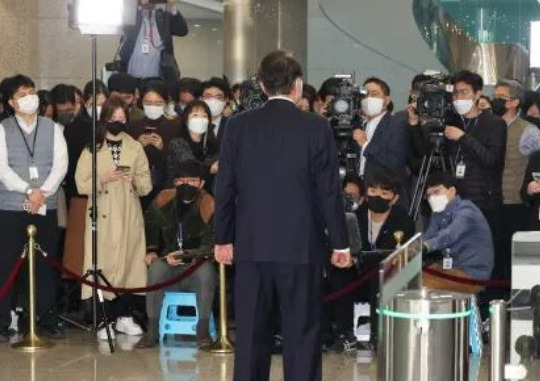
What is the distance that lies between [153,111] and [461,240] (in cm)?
297

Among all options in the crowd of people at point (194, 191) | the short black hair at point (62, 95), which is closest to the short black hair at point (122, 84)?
the short black hair at point (62, 95)

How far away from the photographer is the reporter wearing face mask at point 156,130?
1190 cm

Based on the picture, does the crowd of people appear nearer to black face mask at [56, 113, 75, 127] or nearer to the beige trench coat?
the beige trench coat

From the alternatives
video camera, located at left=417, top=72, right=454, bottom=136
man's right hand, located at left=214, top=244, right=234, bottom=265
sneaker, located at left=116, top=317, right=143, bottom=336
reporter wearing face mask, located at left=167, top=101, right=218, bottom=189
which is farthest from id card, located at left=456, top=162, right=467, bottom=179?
man's right hand, located at left=214, top=244, right=234, bottom=265

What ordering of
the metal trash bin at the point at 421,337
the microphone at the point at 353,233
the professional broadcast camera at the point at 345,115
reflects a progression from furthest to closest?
the professional broadcast camera at the point at 345,115 → the microphone at the point at 353,233 → the metal trash bin at the point at 421,337

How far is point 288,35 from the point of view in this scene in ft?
58.5

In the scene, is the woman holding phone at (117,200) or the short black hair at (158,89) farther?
the short black hair at (158,89)

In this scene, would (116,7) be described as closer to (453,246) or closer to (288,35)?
(453,246)

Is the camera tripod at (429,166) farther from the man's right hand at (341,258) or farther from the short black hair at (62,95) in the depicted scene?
the man's right hand at (341,258)

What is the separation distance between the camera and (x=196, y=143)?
38.5 feet

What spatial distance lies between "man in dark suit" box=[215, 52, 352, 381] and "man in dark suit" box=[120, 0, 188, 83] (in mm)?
6164

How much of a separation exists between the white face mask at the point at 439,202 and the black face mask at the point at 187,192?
1.80m

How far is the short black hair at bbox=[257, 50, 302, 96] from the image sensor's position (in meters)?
7.91

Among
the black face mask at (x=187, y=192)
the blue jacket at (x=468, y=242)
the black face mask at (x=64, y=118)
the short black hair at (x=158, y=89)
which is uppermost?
the short black hair at (x=158, y=89)
